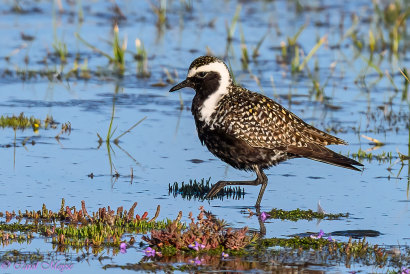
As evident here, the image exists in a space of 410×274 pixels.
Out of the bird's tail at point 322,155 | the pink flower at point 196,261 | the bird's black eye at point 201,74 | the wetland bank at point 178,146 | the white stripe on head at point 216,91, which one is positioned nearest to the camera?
the pink flower at point 196,261

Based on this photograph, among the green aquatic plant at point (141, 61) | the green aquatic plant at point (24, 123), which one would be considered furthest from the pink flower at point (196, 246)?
the green aquatic plant at point (141, 61)

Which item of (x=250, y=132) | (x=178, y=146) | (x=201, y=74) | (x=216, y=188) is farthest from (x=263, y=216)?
(x=178, y=146)

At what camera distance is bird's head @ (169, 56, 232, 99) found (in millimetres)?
11320

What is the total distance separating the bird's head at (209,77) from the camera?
11.3 m

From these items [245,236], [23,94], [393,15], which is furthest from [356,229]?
[393,15]

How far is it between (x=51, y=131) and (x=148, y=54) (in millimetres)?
6006

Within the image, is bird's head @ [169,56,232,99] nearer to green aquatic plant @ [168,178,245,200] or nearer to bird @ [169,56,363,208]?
bird @ [169,56,363,208]

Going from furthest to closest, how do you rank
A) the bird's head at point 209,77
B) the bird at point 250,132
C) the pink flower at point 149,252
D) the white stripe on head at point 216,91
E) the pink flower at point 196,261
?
the bird's head at point 209,77 < the white stripe on head at point 216,91 < the bird at point 250,132 < the pink flower at point 149,252 < the pink flower at point 196,261

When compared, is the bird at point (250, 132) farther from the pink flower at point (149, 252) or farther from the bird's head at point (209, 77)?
the pink flower at point (149, 252)

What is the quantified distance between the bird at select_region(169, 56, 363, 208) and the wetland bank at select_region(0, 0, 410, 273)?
46cm

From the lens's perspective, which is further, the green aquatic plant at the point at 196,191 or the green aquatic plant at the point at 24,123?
the green aquatic plant at the point at 24,123

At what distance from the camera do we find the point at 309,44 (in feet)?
69.5

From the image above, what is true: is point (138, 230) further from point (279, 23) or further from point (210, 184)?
point (279, 23)

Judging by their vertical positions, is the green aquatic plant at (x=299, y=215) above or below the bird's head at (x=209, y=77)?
below
